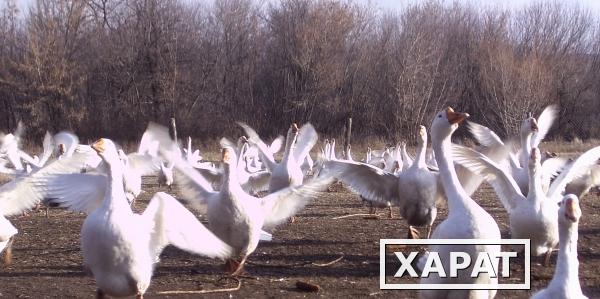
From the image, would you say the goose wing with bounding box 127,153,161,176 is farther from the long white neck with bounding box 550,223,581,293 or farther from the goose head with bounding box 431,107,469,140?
the long white neck with bounding box 550,223,581,293

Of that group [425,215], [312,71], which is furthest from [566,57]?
[425,215]

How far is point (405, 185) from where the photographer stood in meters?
10.2

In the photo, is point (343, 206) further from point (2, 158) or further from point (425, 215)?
point (2, 158)

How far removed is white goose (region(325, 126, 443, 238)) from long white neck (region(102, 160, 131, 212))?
166 inches

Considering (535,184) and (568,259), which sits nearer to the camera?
(568,259)

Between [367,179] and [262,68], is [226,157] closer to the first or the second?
[367,179]

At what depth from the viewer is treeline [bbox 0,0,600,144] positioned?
39.6m

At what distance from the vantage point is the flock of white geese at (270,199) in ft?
18.9

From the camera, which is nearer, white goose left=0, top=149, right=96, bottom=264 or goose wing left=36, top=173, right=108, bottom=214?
goose wing left=36, top=173, right=108, bottom=214

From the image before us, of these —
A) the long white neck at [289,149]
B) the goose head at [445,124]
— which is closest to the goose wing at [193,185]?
the goose head at [445,124]

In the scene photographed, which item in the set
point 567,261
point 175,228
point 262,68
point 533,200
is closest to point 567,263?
point 567,261

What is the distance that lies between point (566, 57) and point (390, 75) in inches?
519

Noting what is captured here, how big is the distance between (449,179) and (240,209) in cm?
255

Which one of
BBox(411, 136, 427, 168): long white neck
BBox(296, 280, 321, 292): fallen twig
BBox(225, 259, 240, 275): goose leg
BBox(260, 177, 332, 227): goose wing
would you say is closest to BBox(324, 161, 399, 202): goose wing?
BBox(411, 136, 427, 168): long white neck
